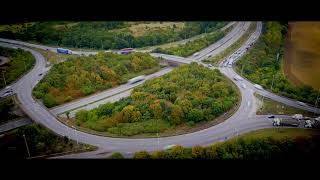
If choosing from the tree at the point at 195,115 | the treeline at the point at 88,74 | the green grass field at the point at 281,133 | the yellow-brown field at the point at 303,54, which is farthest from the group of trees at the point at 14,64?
the yellow-brown field at the point at 303,54

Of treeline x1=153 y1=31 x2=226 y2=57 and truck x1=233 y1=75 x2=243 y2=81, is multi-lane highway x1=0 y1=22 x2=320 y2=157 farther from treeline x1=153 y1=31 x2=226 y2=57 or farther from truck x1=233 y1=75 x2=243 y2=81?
treeline x1=153 y1=31 x2=226 y2=57

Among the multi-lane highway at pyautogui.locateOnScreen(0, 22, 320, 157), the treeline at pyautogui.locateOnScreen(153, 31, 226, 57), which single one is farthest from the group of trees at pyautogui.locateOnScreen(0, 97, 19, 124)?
the treeline at pyautogui.locateOnScreen(153, 31, 226, 57)

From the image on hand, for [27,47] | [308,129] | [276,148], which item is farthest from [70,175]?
[308,129]

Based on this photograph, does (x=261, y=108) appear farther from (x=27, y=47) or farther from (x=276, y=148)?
(x=27, y=47)

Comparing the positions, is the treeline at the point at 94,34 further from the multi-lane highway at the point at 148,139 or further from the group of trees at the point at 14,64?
the multi-lane highway at the point at 148,139

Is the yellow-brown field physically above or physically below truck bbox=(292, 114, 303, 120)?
above

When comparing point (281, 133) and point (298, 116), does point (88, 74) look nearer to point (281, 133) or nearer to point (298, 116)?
point (281, 133)
